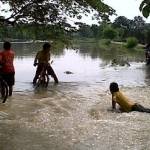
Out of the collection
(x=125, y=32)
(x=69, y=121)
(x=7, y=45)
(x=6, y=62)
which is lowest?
(x=69, y=121)

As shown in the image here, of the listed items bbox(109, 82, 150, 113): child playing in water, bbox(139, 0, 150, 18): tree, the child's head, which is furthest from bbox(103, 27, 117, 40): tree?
bbox(109, 82, 150, 113): child playing in water

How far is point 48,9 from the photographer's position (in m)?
15.0

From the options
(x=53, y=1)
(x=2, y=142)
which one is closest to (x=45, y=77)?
(x=53, y=1)

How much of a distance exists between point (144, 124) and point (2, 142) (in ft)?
11.2

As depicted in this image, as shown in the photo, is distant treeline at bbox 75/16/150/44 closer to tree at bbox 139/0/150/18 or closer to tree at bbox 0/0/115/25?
tree at bbox 139/0/150/18

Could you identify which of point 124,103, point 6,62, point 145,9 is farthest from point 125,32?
point 124,103

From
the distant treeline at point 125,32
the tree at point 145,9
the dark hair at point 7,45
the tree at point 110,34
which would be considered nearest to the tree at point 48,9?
the dark hair at point 7,45

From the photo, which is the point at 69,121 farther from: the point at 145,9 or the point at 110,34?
the point at 110,34

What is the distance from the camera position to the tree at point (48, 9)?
48.8 feet

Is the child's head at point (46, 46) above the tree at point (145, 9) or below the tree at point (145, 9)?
below

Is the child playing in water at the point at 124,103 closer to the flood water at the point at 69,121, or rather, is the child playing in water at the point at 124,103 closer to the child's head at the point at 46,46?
the flood water at the point at 69,121

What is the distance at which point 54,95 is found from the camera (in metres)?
15.5

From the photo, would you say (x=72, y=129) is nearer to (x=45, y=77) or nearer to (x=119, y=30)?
(x=45, y=77)

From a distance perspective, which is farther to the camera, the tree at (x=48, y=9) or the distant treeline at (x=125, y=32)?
the distant treeline at (x=125, y=32)
